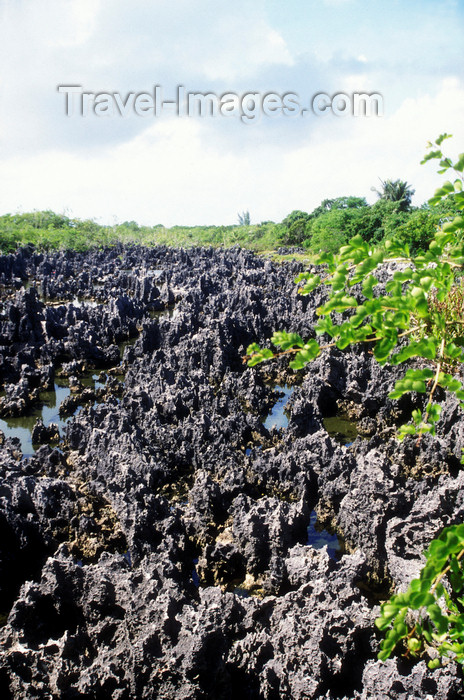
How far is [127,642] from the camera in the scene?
16.0ft

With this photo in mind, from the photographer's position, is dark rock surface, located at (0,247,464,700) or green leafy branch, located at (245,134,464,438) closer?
green leafy branch, located at (245,134,464,438)

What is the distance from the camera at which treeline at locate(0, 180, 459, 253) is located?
124 ft

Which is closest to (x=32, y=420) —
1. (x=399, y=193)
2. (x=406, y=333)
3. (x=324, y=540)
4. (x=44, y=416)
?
(x=44, y=416)

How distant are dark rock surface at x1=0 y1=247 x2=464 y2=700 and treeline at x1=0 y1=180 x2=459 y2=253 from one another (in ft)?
61.7

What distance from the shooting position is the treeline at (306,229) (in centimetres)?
3772

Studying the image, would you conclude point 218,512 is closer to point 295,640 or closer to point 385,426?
point 295,640

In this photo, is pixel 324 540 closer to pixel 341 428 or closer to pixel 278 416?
pixel 341 428

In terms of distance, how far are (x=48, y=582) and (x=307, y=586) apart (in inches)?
120

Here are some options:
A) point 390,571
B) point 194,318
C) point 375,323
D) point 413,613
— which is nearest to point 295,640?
point 413,613

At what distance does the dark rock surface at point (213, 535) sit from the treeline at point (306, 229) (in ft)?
61.7

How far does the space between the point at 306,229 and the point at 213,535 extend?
60962 mm

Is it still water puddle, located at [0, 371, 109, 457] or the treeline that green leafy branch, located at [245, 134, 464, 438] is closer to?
still water puddle, located at [0, 371, 109, 457]

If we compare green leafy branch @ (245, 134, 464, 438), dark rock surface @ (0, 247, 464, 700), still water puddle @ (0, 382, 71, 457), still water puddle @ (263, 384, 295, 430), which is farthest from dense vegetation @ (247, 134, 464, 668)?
still water puddle @ (0, 382, 71, 457)

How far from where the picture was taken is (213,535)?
24.9 feet
